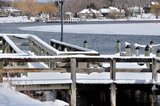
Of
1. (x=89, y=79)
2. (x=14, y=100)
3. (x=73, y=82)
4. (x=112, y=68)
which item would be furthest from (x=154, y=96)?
(x=14, y=100)

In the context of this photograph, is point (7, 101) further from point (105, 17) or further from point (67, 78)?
point (105, 17)

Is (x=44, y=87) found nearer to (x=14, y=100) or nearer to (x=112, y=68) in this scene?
(x=112, y=68)

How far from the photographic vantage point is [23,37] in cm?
Answer: 2333

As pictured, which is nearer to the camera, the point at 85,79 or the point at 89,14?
the point at 85,79

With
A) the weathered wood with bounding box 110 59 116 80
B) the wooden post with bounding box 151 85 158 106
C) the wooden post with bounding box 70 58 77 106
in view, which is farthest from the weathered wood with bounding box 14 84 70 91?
the wooden post with bounding box 151 85 158 106

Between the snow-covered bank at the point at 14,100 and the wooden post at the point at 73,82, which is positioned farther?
the wooden post at the point at 73,82

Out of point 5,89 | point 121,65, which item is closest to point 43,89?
point 5,89

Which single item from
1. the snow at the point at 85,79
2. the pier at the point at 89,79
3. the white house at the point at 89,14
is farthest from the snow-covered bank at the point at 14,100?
the white house at the point at 89,14

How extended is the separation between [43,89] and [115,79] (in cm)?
195

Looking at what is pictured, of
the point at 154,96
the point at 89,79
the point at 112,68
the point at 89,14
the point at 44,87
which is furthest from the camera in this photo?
the point at 89,14

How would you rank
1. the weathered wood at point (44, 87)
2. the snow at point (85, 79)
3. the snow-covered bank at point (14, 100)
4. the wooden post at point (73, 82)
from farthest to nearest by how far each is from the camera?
the snow at point (85, 79) → the wooden post at point (73, 82) → the weathered wood at point (44, 87) → the snow-covered bank at point (14, 100)

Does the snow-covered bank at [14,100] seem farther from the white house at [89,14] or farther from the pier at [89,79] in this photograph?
the white house at [89,14]

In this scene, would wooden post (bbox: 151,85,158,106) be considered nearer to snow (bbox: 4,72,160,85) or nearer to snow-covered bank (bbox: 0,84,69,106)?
snow (bbox: 4,72,160,85)

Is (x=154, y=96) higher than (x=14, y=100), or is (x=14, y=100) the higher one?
(x=14, y=100)
